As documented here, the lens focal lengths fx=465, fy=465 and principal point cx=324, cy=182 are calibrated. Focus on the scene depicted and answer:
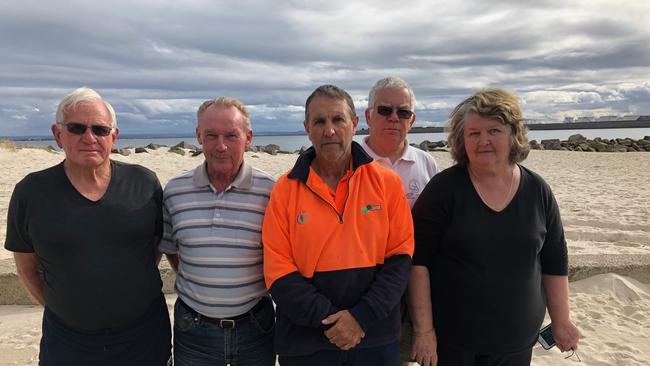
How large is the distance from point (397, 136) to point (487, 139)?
67cm

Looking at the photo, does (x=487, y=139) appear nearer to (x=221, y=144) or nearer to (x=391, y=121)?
(x=391, y=121)

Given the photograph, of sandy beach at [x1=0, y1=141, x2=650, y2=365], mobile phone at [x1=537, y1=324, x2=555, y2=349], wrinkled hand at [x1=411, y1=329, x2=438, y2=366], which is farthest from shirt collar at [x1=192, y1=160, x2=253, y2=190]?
sandy beach at [x1=0, y1=141, x2=650, y2=365]

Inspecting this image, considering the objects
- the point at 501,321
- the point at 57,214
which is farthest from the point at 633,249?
the point at 57,214

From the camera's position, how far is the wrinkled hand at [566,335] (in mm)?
2613

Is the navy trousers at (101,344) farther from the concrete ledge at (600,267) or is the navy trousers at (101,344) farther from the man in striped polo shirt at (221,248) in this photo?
the concrete ledge at (600,267)

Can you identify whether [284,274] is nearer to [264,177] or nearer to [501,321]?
[264,177]

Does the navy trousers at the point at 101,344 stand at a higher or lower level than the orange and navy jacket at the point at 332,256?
lower

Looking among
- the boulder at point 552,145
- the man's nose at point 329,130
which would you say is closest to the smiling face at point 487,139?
the man's nose at point 329,130

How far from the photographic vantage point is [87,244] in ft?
7.97

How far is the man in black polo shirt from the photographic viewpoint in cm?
245

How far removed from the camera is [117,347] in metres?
2.57

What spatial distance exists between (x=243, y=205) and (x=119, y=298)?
0.84 meters

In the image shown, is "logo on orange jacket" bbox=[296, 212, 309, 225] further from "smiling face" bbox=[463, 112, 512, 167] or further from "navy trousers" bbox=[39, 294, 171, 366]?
"navy trousers" bbox=[39, 294, 171, 366]

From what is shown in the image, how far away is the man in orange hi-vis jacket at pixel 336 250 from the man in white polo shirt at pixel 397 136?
559mm
